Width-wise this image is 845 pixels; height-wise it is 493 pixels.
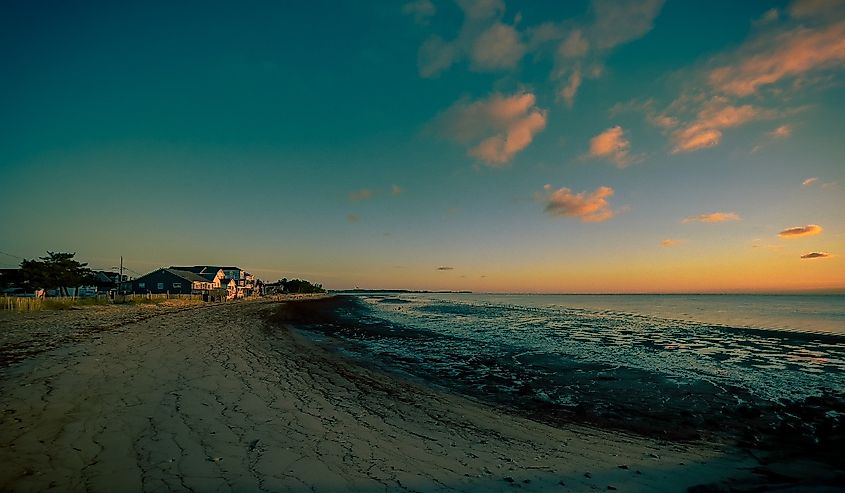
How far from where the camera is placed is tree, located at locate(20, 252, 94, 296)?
51.4 meters

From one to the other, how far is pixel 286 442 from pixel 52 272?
66.5 m

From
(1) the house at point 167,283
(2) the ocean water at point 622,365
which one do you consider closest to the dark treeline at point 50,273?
(1) the house at point 167,283

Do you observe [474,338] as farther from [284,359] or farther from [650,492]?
[650,492]

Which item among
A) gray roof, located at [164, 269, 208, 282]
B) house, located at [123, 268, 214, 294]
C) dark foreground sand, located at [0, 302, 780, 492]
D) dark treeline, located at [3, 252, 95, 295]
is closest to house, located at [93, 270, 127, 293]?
house, located at [123, 268, 214, 294]

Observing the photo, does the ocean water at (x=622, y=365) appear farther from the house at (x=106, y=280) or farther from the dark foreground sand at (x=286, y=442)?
the house at (x=106, y=280)

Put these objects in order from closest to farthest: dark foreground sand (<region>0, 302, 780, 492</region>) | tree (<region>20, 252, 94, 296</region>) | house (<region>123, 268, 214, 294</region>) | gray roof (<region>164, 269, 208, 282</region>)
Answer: dark foreground sand (<region>0, 302, 780, 492</region>) < tree (<region>20, 252, 94, 296</region>) < house (<region>123, 268, 214, 294</region>) < gray roof (<region>164, 269, 208, 282</region>)

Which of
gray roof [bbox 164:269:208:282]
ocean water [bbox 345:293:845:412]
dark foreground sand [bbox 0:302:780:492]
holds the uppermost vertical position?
gray roof [bbox 164:269:208:282]

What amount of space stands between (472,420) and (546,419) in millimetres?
1956

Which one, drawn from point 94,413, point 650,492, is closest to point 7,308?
point 94,413

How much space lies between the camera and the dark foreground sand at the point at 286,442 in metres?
5.32

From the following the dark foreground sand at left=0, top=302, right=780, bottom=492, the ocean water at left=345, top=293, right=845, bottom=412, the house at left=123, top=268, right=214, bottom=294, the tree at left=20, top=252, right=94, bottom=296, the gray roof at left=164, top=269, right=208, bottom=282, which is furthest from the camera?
the gray roof at left=164, top=269, right=208, bottom=282

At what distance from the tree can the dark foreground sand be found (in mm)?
55862

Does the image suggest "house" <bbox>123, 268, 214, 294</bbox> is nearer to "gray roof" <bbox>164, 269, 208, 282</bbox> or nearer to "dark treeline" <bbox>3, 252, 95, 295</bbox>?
"gray roof" <bbox>164, 269, 208, 282</bbox>

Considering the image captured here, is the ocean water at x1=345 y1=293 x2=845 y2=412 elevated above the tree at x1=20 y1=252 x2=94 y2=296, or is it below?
below
